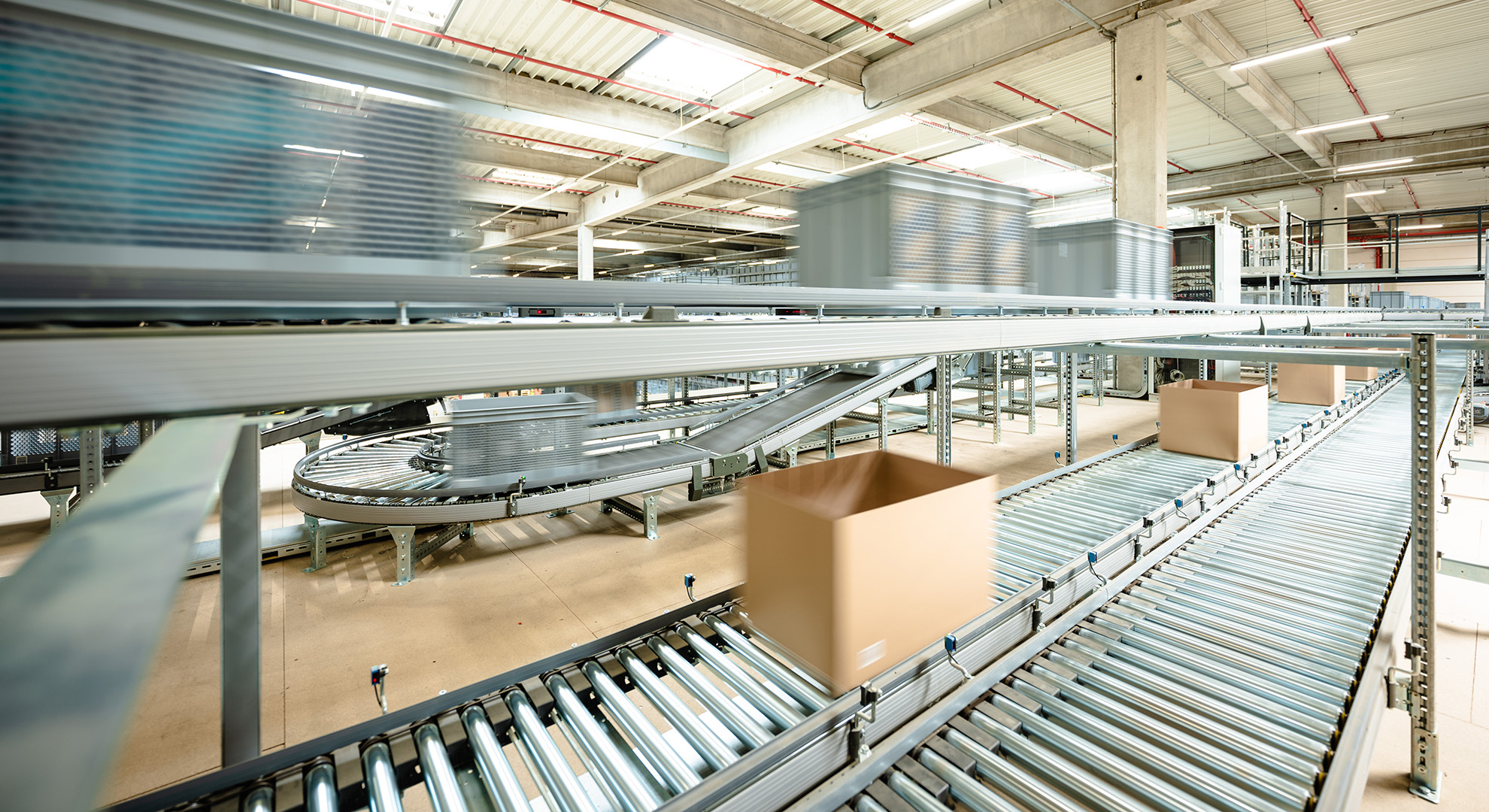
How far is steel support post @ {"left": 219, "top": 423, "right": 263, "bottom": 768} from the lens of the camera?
4.44ft

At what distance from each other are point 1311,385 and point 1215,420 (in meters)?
3.57

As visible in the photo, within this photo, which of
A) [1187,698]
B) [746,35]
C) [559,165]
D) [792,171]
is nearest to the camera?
[1187,698]

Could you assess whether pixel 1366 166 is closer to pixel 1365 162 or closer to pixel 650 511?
pixel 1365 162

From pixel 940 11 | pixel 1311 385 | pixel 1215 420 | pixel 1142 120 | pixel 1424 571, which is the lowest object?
pixel 1424 571

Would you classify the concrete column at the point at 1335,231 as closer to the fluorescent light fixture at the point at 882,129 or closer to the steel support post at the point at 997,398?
the steel support post at the point at 997,398

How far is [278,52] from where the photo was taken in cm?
70

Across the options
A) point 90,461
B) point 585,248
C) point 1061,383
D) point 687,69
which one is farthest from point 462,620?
point 585,248

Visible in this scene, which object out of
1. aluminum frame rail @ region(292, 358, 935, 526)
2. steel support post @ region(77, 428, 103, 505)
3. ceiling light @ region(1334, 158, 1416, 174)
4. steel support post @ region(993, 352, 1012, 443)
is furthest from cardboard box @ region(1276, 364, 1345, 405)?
steel support post @ region(77, 428, 103, 505)

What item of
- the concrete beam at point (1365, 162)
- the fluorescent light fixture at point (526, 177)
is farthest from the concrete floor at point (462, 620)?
the concrete beam at point (1365, 162)

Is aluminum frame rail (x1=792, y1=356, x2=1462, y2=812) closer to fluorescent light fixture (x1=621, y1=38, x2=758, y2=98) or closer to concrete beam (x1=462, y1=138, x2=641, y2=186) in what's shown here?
fluorescent light fixture (x1=621, y1=38, x2=758, y2=98)

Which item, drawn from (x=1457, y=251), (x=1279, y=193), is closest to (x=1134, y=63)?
(x=1279, y=193)

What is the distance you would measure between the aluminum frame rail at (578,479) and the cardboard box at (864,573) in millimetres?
3091

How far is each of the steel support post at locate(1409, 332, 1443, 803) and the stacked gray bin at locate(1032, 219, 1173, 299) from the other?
0.95m

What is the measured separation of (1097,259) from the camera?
2.77m
